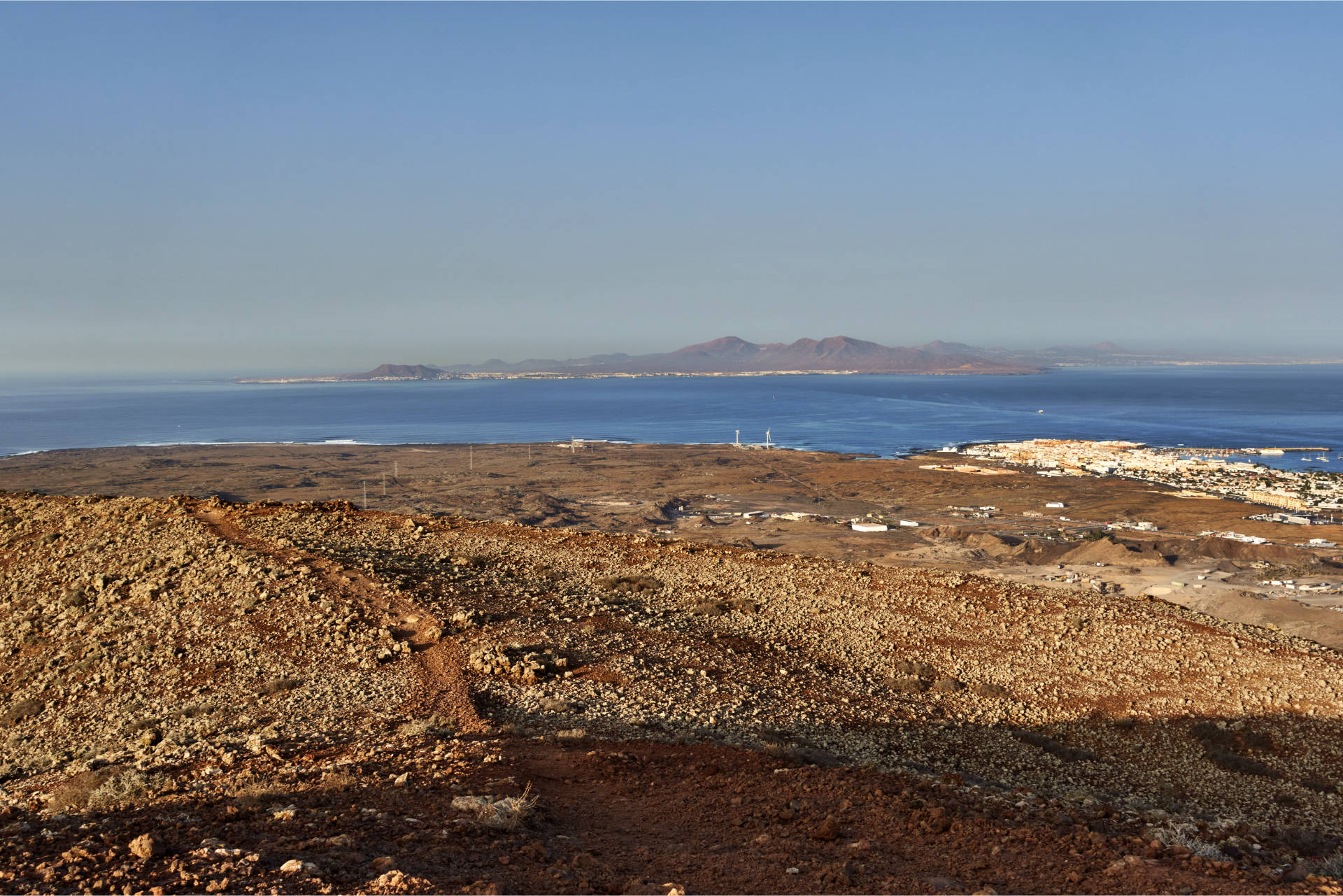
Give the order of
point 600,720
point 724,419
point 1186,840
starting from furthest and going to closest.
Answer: point 724,419, point 600,720, point 1186,840

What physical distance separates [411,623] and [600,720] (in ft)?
13.5

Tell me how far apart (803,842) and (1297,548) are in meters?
38.9

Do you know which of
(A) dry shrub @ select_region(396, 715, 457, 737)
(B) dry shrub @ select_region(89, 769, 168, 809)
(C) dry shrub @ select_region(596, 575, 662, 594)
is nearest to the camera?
(B) dry shrub @ select_region(89, 769, 168, 809)

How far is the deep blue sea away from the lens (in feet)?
310

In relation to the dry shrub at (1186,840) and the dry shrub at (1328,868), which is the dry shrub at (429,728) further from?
the dry shrub at (1328,868)

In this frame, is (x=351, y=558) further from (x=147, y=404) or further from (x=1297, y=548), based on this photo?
(x=147, y=404)

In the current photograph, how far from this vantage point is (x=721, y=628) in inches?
566

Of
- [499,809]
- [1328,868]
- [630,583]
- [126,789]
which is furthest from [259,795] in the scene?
[630,583]

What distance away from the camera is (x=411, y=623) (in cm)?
1277

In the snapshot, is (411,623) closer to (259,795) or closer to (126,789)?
(126,789)

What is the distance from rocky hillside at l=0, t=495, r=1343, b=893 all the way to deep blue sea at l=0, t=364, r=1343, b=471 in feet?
227

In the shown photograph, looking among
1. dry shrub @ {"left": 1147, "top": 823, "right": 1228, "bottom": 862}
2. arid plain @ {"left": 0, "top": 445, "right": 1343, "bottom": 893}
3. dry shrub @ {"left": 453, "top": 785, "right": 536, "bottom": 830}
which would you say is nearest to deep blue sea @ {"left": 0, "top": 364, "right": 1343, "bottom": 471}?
arid plain @ {"left": 0, "top": 445, "right": 1343, "bottom": 893}

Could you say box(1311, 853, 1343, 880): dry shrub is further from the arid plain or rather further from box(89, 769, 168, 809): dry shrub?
box(89, 769, 168, 809): dry shrub

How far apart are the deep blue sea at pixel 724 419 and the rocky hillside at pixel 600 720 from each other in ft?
227
